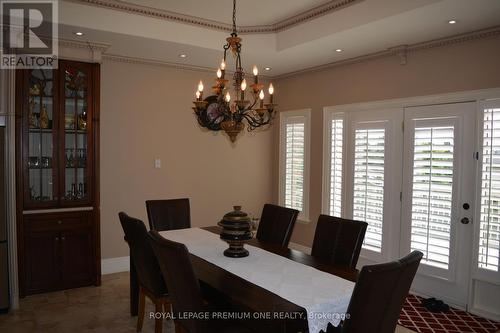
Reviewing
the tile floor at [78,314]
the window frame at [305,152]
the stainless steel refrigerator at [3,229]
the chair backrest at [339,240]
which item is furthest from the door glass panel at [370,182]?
the stainless steel refrigerator at [3,229]

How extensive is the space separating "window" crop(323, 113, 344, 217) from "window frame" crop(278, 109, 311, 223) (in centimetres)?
33

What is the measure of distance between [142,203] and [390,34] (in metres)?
3.37

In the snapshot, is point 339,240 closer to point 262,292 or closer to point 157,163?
point 262,292

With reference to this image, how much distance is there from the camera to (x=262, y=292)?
2.12 meters

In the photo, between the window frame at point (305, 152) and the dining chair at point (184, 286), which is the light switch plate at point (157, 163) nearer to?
the window frame at point (305, 152)

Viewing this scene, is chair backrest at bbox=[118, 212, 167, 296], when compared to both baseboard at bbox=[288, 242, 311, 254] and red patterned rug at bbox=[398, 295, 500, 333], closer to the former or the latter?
red patterned rug at bbox=[398, 295, 500, 333]

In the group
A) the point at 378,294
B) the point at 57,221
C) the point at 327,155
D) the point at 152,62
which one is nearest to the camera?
the point at 378,294

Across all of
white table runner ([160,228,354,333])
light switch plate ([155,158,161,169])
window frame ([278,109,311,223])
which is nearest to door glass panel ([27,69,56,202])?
light switch plate ([155,158,161,169])

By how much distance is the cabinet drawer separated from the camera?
3.86m

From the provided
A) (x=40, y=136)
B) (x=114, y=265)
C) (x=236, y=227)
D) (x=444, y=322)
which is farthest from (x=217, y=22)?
(x=444, y=322)

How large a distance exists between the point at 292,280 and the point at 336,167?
2810 mm

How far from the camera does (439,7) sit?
2902 mm

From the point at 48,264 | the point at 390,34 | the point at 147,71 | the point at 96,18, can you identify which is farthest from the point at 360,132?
the point at 48,264

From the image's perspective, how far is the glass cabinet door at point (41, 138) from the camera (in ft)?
12.7
